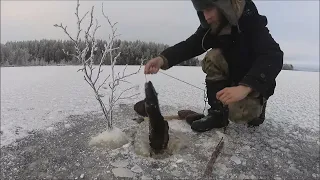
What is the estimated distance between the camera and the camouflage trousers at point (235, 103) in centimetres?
242

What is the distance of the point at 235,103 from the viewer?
245cm

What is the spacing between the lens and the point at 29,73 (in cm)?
533

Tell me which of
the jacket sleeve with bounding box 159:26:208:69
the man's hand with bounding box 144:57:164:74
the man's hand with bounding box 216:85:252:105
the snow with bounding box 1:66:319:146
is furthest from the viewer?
the snow with bounding box 1:66:319:146

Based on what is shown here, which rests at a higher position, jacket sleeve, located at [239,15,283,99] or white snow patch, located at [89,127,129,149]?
jacket sleeve, located at [239,15,283,99]

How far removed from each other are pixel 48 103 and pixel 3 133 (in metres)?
0.86

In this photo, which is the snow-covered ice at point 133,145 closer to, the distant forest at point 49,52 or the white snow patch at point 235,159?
the white snow patch at point 235,159

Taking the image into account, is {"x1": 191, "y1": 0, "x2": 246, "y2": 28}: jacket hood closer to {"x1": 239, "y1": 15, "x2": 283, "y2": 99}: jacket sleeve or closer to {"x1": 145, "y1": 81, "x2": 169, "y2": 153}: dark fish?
{"x1": 239, "y1": 15, "x2": 283, "y2": 99}: jacket sleeve

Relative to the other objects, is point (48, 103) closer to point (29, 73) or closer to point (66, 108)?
point (66, 108)

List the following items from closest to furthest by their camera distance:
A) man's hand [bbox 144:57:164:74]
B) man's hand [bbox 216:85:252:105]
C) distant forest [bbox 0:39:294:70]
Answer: man's hand [bbox 216:85:252:105] < man's hand [bbox 144:57:164:74] < distant forest [bbox 0:39:294:70]

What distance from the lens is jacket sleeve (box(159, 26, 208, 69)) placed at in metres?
2.74

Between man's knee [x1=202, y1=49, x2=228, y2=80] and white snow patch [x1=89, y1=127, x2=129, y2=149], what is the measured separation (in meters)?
0.89

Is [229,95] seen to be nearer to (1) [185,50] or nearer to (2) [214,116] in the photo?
(2) [214,116]

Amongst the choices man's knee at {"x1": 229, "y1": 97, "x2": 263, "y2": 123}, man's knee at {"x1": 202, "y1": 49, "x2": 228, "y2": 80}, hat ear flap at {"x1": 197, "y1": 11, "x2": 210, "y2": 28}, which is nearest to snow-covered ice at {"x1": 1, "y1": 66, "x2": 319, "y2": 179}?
man's knee at {"x1": 229, "y1": 97, "x2": 263, "y2": 123}

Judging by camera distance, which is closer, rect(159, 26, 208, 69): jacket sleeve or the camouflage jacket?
the camouflage jacket
